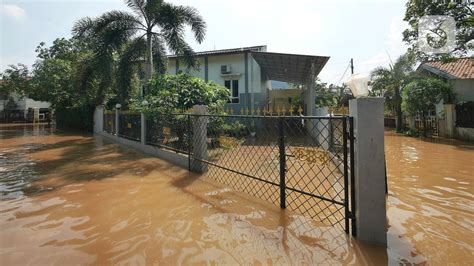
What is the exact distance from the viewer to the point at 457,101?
15.0 meters

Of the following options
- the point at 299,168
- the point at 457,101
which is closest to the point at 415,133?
the point at 457,101

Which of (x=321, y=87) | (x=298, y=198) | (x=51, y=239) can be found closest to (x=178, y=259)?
(x=51, y=239)

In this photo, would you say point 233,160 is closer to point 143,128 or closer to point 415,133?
point 143,128

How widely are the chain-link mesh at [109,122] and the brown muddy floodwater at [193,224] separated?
8.11 m

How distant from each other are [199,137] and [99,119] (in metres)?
13.5

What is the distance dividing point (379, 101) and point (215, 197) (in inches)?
117

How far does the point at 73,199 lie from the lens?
4.77 meters

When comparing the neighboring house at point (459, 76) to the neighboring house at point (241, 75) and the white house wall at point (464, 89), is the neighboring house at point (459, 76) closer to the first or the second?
the white house wall at point (464, 89)

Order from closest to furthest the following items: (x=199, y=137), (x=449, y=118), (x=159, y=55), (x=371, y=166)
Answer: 1. (x=371, y=166)
2. (x=199, y=137)
3. (x=449, y=118)
4. (x=159, y=55)

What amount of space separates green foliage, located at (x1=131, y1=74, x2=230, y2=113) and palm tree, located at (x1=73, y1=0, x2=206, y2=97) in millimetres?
3040

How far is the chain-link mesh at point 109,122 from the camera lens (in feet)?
46.9

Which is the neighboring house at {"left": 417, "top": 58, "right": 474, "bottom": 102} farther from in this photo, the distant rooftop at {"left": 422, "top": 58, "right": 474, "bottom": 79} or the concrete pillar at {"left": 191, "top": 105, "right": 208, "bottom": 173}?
the concrete pillar at {"left": 191, "top": 105, "right": 208, "bottom": 173}

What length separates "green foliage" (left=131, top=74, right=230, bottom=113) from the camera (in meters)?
9.04

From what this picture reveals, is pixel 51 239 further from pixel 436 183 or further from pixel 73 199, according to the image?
pixel 436 183
